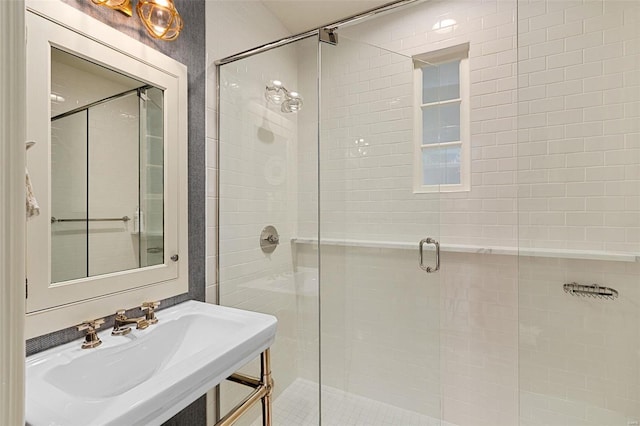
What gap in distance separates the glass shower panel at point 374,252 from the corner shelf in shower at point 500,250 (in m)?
0.01

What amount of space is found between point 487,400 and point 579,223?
110 centimetres

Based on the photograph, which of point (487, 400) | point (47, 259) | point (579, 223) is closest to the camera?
point (47, 259)

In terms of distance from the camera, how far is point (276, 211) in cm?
176

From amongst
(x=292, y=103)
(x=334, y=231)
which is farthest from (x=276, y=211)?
(x=292, y=103)

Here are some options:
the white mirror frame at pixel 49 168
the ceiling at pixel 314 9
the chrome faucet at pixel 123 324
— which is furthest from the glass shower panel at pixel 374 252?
the chrome faucet at pixel 123 324

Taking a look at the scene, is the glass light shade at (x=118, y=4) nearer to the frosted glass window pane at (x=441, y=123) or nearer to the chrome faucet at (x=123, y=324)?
the chrome faucet at (x=123, y=324)

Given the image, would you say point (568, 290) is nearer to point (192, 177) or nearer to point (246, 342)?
point (246, 342)

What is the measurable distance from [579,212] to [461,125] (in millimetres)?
781

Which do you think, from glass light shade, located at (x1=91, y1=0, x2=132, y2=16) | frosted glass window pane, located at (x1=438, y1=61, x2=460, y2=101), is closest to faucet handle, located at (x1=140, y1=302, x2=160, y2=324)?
glass light shade, located at (x1=91, y1=0, x2=132, y2=16)

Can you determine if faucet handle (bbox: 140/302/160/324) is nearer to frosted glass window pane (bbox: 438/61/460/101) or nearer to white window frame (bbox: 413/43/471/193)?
white window frame (bbox: 413/43/471/193)

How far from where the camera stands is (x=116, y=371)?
38.4 inches

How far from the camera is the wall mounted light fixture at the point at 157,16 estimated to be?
1174 millimetres

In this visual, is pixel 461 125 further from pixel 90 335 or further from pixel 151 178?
pixel 90 335

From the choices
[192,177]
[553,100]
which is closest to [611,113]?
[553,100]
